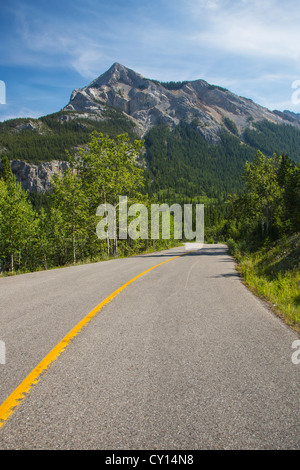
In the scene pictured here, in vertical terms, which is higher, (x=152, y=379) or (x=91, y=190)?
(x=91, y=190)

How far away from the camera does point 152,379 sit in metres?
2.84

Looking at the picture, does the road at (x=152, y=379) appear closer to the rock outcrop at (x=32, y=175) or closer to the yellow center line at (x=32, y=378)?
the yellow center line at (x=32, y=378)

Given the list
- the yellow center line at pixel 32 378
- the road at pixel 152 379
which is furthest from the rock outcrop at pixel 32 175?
the yellow center line at pixel 32 378

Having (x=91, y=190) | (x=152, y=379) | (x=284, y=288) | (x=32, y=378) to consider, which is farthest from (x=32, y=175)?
(x=152, y=379)

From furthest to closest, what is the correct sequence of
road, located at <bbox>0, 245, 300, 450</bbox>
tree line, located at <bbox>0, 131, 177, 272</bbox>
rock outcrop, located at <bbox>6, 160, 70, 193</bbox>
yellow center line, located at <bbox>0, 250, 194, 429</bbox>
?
rock outcrop, located at <bbox>6, 160, 70, 193</bbox>, tree line, located at <bbox>0, 131, 177, 272</bbox>, yellow center line, located at <bbox>0, 250, 194, 429</bbox>, road, located at <bbox>0, 245, 300, 450</bbox>

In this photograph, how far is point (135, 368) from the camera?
10.1ft

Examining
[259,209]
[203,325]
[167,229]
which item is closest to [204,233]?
[167,229]

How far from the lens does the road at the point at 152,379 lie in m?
2.04

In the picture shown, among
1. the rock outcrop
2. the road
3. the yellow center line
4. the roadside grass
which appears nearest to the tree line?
the roadside grass

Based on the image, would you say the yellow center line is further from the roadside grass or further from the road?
the roadside grass

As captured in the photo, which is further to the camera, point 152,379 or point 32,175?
point 32,175

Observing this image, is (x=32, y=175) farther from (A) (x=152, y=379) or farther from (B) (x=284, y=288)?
(A) (x=152, y=379)

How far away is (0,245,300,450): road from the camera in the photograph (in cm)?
204
